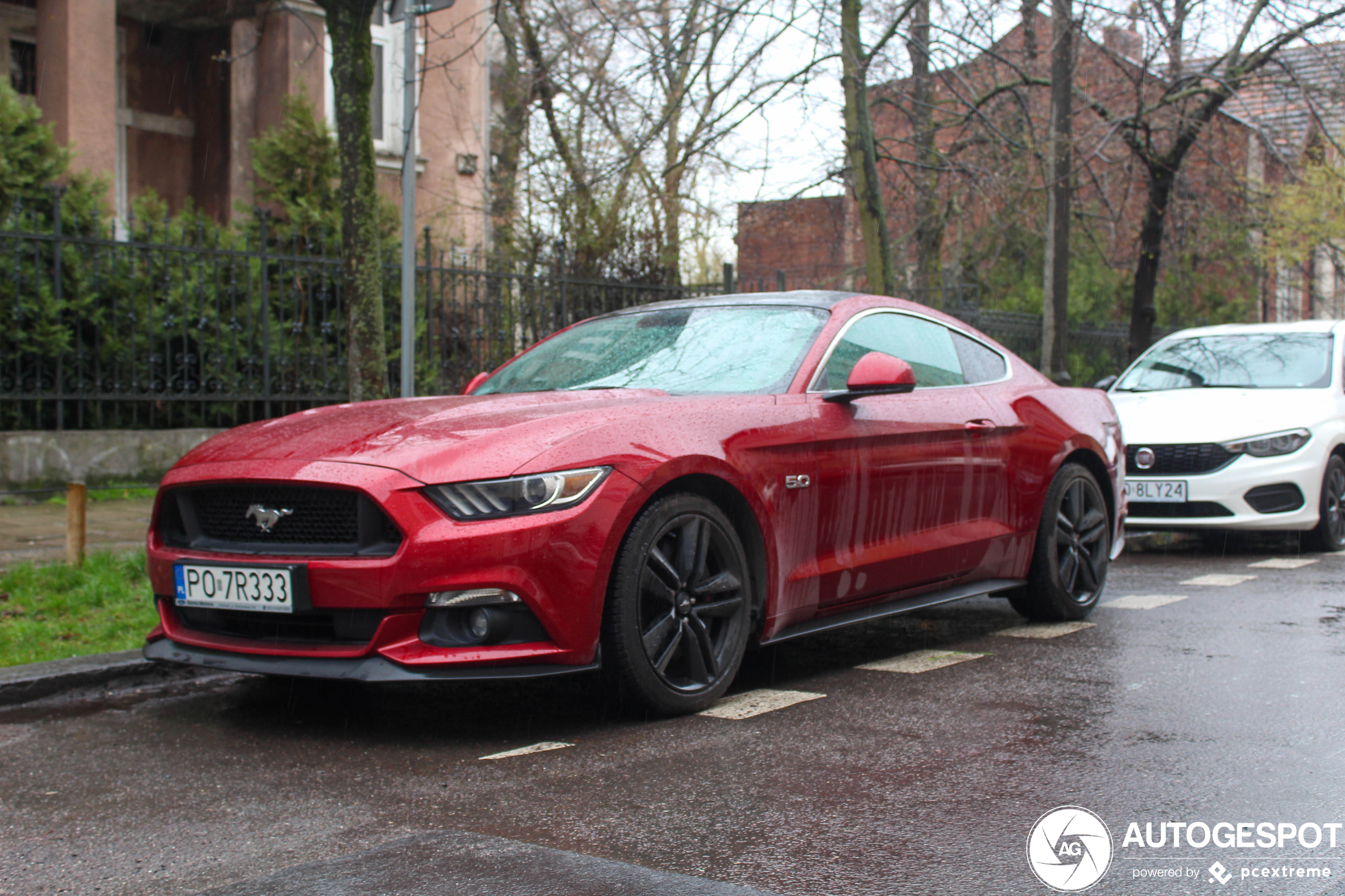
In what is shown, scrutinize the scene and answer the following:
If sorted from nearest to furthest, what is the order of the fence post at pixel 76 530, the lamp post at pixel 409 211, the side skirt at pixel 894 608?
the side skirt at pixel 894 608 → the fence post at pixel 76 530 → the lamp post at pixel 409 211

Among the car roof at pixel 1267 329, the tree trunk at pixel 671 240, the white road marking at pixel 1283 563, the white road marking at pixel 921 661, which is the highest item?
the tree trunk at pixel 671 240

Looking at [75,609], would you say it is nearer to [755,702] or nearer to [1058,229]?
[755,702]

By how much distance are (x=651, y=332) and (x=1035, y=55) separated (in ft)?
42.8

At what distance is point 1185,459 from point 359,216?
567cm

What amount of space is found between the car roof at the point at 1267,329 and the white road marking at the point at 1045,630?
4912 millimetres

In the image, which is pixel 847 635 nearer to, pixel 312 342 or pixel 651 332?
pixel 651 332

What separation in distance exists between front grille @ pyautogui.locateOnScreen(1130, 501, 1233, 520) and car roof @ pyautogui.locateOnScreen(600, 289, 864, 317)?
444 cm

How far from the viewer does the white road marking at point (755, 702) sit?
15.1ft

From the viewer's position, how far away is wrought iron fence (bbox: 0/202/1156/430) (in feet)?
32.9

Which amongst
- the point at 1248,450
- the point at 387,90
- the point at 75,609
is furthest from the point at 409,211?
the point at 387,90

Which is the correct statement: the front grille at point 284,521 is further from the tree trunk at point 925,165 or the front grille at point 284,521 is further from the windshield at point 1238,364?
the tree trunk at point 925,165

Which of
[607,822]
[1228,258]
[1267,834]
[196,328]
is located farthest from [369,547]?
[1228,258]

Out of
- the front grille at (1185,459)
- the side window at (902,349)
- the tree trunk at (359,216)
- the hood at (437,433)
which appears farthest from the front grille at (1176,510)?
the hood at (437,433)

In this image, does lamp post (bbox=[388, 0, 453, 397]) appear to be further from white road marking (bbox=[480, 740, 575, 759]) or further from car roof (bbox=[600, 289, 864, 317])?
white road marking (bbox=[480, 740, 575, 759])
